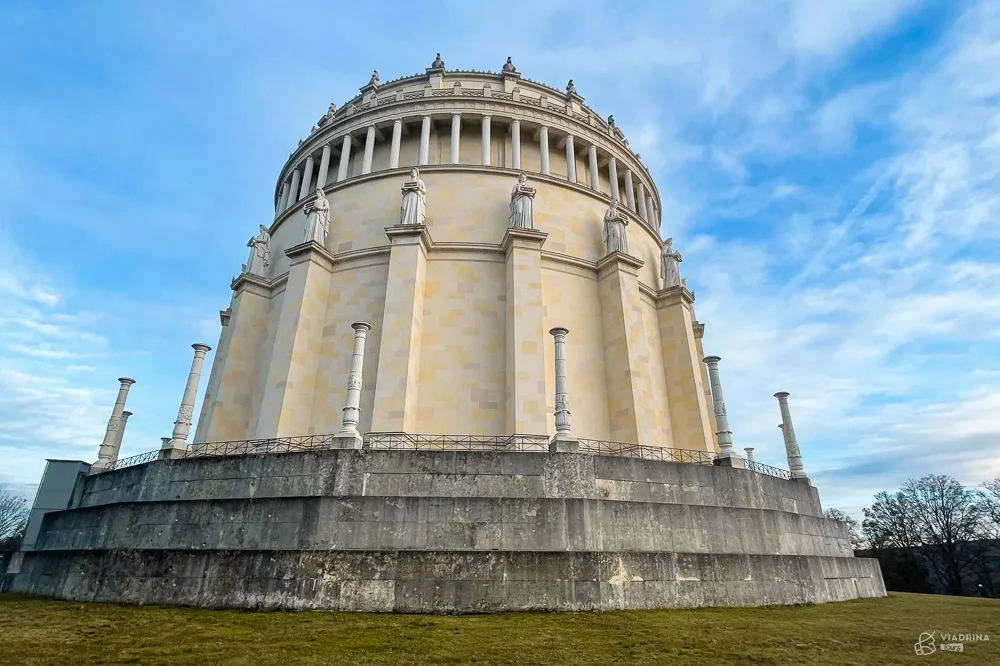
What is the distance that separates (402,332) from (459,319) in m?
2.92

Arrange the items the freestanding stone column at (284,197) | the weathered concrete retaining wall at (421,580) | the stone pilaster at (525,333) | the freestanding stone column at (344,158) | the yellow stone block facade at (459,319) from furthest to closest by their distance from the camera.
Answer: the freestanding stone column at (284,197) < the freestanding stone column at (344,158) < the yellow stone block facade at (459,319) < the stone pilaster at (525,333) < the weathered concrete retaining wall at (421,580)

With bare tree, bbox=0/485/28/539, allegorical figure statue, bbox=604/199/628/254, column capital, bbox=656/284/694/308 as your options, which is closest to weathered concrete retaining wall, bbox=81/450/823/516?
allegorical figure statue, bbox=604/199/628/254

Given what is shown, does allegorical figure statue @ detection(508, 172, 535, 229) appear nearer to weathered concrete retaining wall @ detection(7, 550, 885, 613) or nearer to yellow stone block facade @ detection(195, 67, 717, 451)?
yellow stone block facade @ detection(195, 67, 717, 451)

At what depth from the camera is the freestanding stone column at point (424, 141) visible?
82.9 ft

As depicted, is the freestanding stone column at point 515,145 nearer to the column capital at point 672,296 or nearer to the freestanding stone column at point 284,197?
the column capital at point 672,296

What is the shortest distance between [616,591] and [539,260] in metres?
13.3

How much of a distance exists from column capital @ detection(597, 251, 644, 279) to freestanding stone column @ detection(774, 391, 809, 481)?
836 cm

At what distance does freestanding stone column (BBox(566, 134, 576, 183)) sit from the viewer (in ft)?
87.2

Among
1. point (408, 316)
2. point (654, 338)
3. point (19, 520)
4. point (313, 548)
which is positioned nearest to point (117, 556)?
point (313, 548)

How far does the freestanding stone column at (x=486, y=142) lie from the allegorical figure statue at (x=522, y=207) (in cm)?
292

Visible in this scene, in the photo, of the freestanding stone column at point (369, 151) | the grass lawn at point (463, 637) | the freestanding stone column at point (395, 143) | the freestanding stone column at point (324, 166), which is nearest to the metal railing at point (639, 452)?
the grass lawn at point (463, 637)

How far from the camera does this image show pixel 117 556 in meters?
12.6

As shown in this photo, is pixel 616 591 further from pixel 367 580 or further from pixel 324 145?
pixel 324 145

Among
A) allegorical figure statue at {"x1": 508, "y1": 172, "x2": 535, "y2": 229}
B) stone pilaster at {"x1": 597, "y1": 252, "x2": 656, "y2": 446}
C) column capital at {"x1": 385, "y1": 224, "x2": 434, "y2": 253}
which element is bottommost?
stone pilaster at {"x1": 597, "y1": 252, "x2": 656, "y2": 446}
